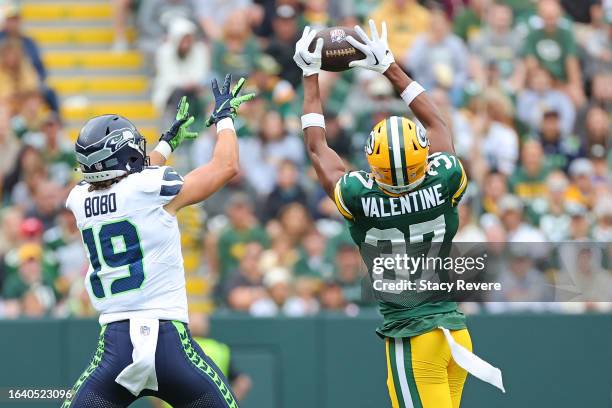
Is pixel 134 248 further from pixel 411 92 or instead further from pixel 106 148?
pixel 411 92

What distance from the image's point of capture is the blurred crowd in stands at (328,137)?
10.5m

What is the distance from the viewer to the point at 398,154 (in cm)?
604

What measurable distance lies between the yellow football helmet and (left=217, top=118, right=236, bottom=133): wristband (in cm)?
75

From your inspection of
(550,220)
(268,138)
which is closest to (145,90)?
(268,138)

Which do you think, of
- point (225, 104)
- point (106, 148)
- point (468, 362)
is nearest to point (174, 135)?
point (225, 104)

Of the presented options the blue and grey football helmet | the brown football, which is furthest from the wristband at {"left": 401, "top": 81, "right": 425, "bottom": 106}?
the blue and grey football helmet

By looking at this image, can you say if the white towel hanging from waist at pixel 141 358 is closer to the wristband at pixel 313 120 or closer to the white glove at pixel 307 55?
the wristband at pixel 313 120

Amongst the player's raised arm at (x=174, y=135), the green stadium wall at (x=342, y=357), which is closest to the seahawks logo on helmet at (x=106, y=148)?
the player's raised arm at (x=174, y=135)

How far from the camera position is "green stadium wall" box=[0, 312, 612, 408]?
31.4ft

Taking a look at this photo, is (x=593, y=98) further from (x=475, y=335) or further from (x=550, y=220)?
(x=475, y=335)

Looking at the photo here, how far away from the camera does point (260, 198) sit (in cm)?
1141

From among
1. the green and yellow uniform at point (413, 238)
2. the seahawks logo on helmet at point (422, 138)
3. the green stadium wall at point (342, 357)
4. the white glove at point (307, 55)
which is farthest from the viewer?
the green stadium wall at point (342, 357)

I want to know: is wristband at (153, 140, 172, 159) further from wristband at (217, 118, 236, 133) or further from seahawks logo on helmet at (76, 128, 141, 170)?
seahawks logo on helmet at (76, 128, 141, 170)

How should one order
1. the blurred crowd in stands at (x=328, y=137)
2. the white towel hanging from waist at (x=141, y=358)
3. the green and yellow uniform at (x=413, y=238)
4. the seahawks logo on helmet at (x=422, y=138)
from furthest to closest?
the blurred crowd in stands at (x=328, y=137) → the green and yellow uniform at (x=413, y=238) → the seahawks logo on helmet at (x=422, y=138) → the white towel hanging from waist at (x=141, y=358)
